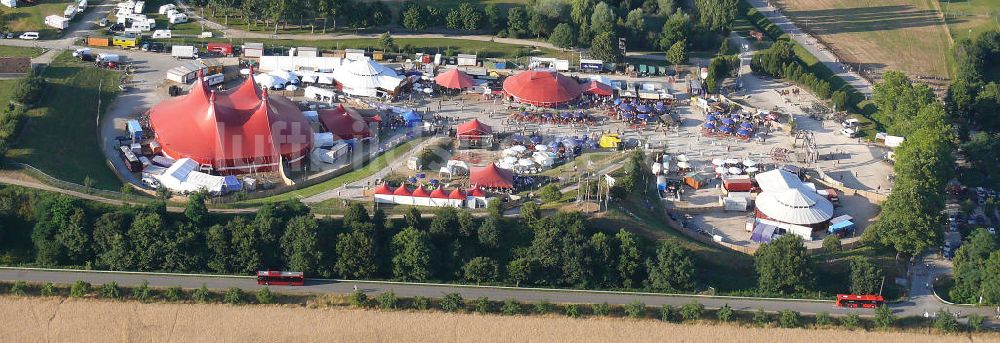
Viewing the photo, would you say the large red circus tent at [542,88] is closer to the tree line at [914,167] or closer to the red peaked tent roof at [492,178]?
the red peaked tent roof at [492,178]

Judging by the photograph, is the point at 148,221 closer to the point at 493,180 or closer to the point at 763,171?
the point at 493,180

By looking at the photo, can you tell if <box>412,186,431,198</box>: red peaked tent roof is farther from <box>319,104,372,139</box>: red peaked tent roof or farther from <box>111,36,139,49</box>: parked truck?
<box>111,36,139,49</box>: parked truck

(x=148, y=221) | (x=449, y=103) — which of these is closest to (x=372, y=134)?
(x=449, y=103)

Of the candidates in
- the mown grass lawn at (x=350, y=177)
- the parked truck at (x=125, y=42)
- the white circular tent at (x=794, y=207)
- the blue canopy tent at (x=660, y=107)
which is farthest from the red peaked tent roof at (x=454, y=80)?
the white circular tent at (x=794, y=207)

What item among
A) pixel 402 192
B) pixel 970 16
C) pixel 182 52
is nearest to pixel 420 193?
pixel 402 192

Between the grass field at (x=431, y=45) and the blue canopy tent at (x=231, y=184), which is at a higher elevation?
the grass field at (x=431, y=45)

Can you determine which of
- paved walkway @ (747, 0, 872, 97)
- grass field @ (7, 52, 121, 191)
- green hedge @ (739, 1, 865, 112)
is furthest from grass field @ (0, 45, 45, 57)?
paved walkway @ (747, 0, 872, 97)

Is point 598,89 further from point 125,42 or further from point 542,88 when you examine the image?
point 125,42
